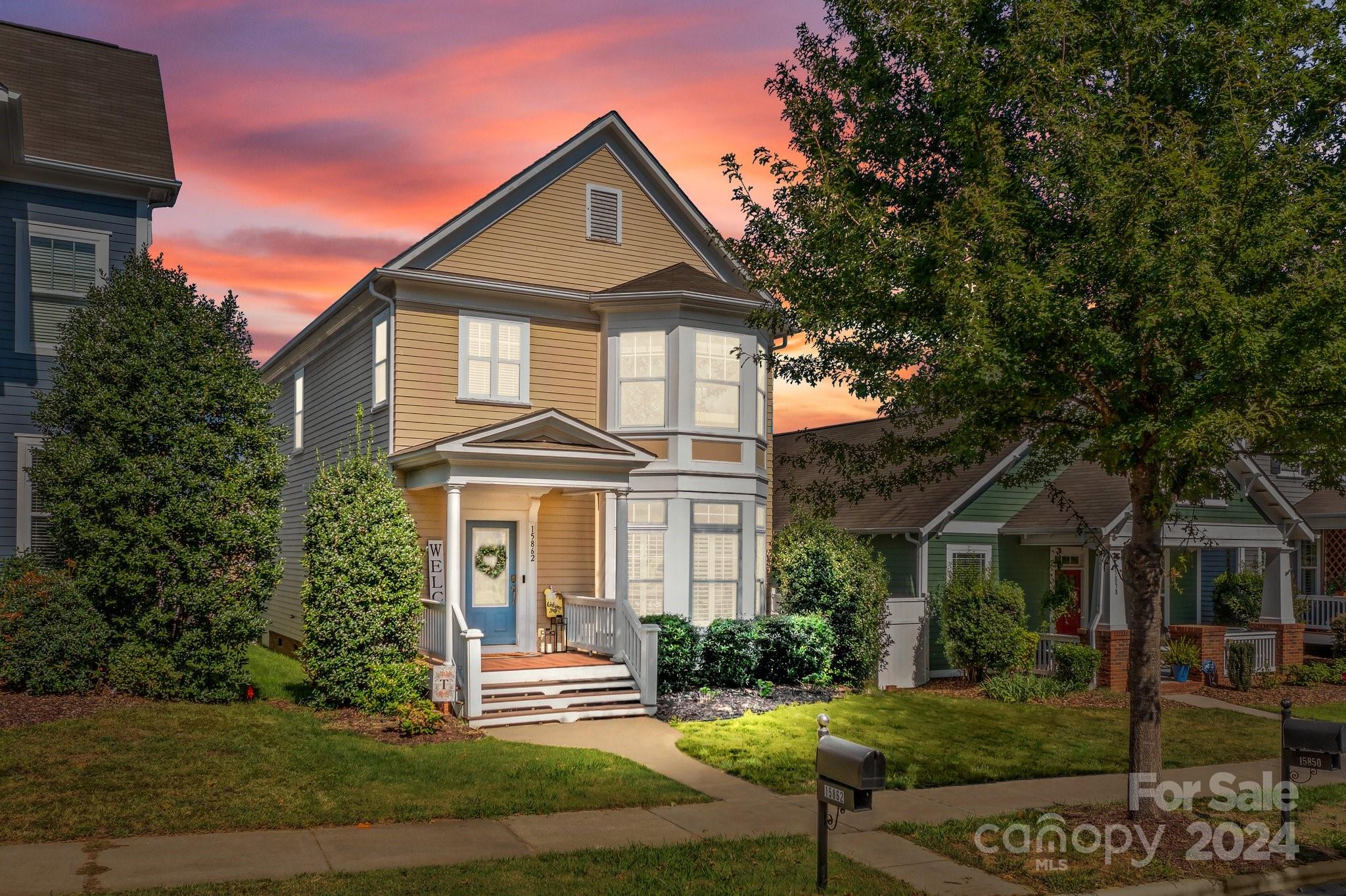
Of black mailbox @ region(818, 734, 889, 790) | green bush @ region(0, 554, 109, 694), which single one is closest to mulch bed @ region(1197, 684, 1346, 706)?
black mailbox @ region(818, 734, 889, 790)

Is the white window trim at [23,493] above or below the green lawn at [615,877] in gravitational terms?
above

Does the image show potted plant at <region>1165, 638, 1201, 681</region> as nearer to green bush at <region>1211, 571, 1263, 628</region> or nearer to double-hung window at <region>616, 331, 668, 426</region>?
green bush at <region>1211, 571, 1263, 628</region>

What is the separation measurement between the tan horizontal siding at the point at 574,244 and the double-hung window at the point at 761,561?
208 inches

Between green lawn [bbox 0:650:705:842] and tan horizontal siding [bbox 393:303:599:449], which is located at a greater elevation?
tan horizontal siding [bbox 393:303:599:449]

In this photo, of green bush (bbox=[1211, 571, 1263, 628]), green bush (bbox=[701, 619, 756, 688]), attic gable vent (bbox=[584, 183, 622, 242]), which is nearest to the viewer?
green bush (bbox=[701, 619, 756, 688])

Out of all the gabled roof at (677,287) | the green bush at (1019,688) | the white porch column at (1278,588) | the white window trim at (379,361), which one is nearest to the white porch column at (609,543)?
the gabled roof at (677,287)

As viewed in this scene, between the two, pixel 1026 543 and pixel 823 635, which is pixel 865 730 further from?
pixel 1026 543

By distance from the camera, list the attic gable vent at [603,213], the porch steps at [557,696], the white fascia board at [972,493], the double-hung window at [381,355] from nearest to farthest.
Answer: the porch steps at [557,696], the double-hung window at [381,355], the attic gable vent at [603,213], the white fascia board at [972,493]

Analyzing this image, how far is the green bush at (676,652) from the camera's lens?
678 inches

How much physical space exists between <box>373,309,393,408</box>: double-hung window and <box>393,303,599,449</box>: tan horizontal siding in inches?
15.5

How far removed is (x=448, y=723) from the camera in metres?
A: 14.7

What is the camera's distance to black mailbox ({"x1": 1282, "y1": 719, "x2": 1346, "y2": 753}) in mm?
9711

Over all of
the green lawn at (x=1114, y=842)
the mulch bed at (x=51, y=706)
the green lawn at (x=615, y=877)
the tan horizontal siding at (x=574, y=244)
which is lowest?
the green lawn at (x=1114, y=842)

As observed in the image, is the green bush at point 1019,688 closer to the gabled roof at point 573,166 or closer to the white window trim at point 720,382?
the white window trim at point 720,382
